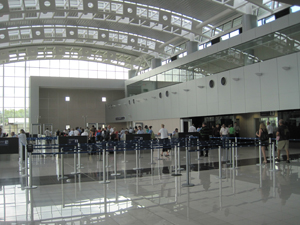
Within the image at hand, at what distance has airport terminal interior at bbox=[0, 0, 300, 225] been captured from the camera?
19.8 feet

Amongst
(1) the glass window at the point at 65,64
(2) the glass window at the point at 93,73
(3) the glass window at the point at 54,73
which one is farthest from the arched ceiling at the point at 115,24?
(2) the glass window at the point at 93,73

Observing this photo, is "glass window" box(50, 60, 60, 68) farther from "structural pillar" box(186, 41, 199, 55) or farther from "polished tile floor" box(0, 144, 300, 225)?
"polished tile floor" box(0, 144, 300, 225)

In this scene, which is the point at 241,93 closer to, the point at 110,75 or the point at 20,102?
the point at 110,75

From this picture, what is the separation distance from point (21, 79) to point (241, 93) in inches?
1425

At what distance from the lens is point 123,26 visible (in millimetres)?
30859

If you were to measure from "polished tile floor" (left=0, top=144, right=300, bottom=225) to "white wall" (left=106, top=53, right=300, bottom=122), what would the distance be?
848 centimetres

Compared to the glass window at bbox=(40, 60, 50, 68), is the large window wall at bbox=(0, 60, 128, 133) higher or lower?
lower

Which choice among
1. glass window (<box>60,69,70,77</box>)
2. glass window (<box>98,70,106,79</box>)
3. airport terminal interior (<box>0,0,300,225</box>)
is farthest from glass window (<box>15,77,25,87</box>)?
glass window (<box>98,70,106,79</box>)

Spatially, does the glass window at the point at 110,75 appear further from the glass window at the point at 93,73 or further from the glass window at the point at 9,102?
the glass window at the point at 9,102

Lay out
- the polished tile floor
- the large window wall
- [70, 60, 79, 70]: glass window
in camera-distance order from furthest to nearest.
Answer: [70, 60, 79, 70]: glass window
the large window wall
the polished tile floor

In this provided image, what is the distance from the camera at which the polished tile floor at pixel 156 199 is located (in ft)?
16.4

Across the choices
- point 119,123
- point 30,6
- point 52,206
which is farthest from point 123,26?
point 52,206

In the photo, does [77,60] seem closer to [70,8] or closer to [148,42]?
[148,42]

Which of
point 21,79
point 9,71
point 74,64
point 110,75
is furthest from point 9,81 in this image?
point 110,75
